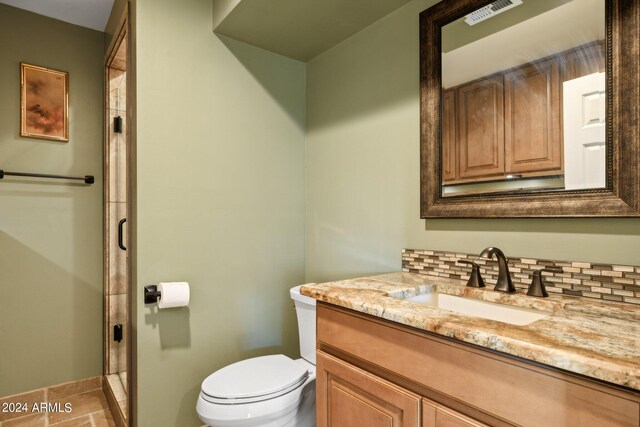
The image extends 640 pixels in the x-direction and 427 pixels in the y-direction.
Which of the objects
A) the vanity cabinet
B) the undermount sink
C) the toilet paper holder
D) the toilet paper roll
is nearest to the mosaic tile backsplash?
the undermount sink

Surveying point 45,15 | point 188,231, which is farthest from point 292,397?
point 45,15

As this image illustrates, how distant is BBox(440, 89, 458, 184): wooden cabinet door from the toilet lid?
107 centimetres

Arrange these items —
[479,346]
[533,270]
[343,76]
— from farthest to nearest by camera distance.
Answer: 1. [343,76]
2. [533,270]
3. [479,346]

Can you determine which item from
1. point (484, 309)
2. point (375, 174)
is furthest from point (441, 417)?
point (375, 174)

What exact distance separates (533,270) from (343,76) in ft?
4.56

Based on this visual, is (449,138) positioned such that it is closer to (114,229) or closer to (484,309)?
(484,309)

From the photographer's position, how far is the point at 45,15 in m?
2.30

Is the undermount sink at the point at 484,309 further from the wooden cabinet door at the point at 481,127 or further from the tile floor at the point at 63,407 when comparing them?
the tile floor at the point at 63,407

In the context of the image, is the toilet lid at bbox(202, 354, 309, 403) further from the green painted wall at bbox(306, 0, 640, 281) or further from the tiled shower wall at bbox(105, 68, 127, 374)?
the tiled shower wall at bbox(105, 68, 127, 374)

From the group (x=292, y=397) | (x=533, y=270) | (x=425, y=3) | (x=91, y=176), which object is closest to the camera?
(x=533, y=270)

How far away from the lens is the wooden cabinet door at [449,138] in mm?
1475

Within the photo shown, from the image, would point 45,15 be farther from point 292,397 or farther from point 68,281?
point 292,397

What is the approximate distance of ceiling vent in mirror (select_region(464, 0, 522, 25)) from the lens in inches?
51.4

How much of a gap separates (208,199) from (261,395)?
0.98 m
